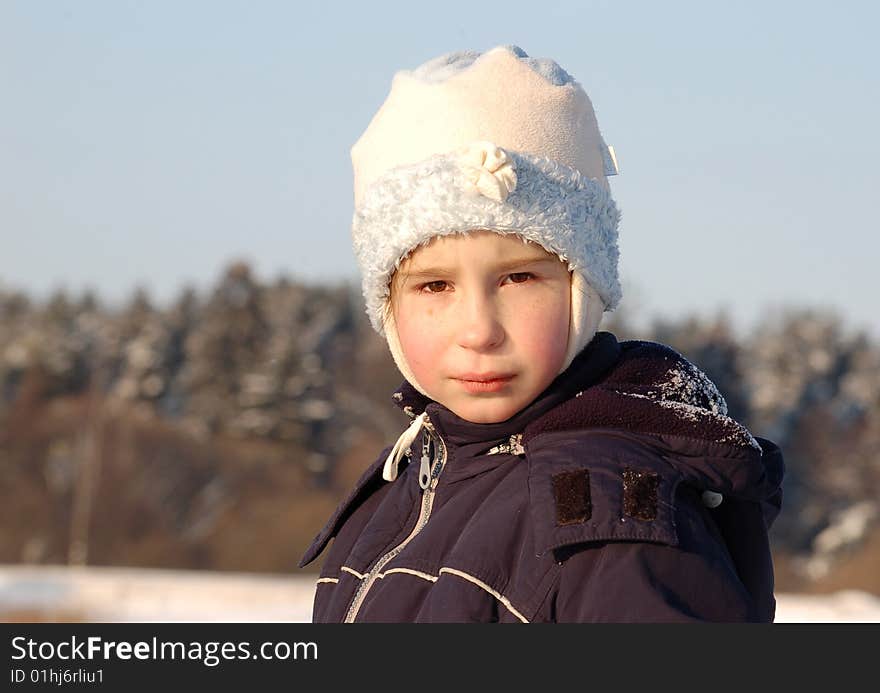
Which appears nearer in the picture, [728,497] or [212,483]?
[728,497]

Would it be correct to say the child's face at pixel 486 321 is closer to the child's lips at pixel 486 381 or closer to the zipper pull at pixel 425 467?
the child's lips at pixel 486 381

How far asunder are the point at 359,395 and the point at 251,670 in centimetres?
2733

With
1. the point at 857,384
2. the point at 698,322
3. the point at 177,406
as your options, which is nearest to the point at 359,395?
the point at 177,406

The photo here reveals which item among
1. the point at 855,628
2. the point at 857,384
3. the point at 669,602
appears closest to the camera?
the point at 669,602

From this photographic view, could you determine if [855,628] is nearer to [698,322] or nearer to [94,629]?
[94,629]

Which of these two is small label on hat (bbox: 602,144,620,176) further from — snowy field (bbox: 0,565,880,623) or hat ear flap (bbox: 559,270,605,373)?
snowy field (bbox: 0,565,880,623)

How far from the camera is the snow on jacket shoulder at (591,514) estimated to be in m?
2.18

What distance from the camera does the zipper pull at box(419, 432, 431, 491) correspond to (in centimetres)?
269

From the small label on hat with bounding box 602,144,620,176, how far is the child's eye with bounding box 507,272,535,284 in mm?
396

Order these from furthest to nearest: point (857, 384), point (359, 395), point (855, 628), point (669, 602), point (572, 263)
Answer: point (857, 384)
point (359, 395)
point (572, 263)
point (855, 628)
point (669, 602)

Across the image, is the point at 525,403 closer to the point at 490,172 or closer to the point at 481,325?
the point at 481,325

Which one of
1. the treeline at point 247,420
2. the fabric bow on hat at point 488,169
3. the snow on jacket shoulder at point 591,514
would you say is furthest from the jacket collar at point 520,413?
the treeline at point 247,420

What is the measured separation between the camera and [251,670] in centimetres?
241

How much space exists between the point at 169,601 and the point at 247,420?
16.6 meters
